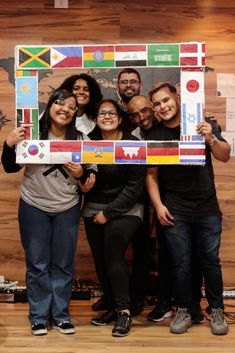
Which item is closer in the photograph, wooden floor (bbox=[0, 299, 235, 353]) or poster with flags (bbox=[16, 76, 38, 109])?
wooden floor (bbox=[0, 299, 235, 353])

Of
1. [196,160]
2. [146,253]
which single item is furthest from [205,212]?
[146,253]

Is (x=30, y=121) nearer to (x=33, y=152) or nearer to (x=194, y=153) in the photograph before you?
(x=33, y=152)

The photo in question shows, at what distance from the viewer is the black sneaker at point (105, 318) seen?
2912 mm

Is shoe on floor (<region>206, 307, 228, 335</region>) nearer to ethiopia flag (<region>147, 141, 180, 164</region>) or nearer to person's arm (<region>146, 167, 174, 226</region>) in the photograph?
person's arm (<region>146, 167, 174, 226</region>)

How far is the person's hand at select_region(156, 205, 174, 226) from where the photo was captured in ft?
9.21

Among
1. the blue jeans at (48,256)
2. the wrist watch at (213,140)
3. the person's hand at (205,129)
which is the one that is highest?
the person's hand at (205,129)

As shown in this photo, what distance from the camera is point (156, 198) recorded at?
9.39ft

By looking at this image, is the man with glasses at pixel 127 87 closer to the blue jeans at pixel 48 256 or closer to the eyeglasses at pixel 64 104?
the eyeglasses at pixel 64 104

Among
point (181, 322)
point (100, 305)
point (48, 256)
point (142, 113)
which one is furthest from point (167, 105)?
point (100, 305)

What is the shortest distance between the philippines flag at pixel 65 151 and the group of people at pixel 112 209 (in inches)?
1.7

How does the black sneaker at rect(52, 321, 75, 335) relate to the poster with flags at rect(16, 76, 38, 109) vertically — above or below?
below

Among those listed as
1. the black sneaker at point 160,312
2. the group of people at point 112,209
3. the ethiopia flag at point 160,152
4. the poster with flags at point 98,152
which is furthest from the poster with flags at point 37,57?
the black sneaker at point 160,312

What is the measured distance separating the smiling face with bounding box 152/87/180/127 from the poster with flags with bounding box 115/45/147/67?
7.3 inches

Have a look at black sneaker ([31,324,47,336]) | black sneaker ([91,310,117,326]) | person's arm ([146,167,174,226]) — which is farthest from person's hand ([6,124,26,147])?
black sneaker ([91,310,117,326])
